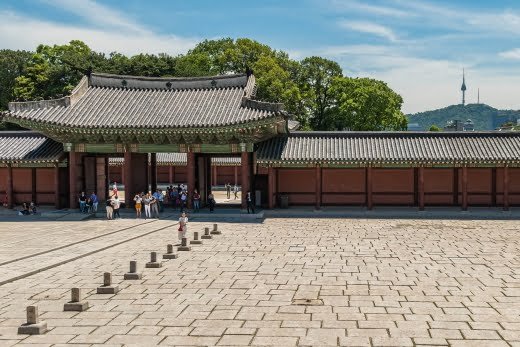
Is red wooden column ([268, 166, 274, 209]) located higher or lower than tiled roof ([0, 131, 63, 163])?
lower

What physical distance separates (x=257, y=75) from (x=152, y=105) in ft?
103

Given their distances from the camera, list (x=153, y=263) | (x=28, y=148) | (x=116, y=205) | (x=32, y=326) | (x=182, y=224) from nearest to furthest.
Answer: (x=32, y=326), (x=153, y=263), (x=182, y=224), (x=116, y=205), (x=28, y=148)

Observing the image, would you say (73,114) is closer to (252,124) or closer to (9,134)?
(9,134)

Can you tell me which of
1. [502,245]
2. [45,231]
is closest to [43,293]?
[45,231]

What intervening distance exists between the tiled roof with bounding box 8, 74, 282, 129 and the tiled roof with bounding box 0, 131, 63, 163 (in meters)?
2.79

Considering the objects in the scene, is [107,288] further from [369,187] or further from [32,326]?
[369,187]

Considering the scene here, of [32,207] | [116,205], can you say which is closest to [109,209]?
[116,205]

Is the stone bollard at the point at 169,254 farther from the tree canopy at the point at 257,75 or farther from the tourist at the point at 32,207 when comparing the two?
the tree canopy at the point at 257,75

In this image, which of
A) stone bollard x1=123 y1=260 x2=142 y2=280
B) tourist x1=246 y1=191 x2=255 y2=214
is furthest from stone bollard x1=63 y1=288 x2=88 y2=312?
tourist x1=246 y1=191 x2=255 y2=214

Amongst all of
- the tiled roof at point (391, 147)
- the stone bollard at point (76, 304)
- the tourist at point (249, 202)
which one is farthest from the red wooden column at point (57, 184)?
the stone bollard at point (76, 304)

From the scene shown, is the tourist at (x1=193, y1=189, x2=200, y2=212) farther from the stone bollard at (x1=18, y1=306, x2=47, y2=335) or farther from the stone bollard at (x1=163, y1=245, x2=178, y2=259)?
the stone bollard at (x1=18, y1=306, x2=47, y2=335)

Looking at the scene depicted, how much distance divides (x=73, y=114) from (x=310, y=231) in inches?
701

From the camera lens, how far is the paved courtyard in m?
11.4

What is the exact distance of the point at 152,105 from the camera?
37156 millimetres
